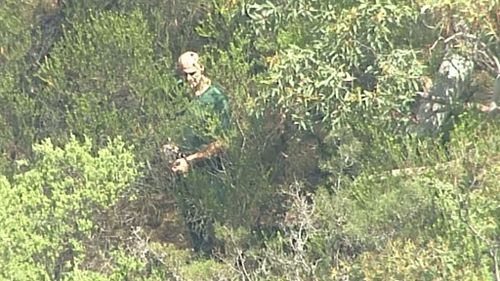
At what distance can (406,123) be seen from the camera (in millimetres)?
5453

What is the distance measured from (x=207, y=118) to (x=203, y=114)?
32 millimetres

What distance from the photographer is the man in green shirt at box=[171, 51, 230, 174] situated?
19.8 feet

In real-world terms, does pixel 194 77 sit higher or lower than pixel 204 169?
higher

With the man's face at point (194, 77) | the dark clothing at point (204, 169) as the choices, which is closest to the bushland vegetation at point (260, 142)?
the dark clothing at point (204, 169)

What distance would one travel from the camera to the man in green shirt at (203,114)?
6039mm

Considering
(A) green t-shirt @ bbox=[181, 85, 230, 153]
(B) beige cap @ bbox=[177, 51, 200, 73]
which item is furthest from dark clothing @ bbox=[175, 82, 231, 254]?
(B) beige cap @ bbox=[177, 51, 200, 73]

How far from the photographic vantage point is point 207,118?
6.06 metres

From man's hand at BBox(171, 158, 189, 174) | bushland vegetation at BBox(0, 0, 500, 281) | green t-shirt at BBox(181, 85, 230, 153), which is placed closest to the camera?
bushland vegetation at BBox(0, 0, 500, 281)

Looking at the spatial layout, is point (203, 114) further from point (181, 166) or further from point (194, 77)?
point (181, 166)

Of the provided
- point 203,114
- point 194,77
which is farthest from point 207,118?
point 194,77

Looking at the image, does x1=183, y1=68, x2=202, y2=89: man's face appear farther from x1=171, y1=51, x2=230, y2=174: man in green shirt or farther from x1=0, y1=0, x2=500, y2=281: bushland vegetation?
x1=0, y1=0, x2=500, y2=281: bushland vegetation

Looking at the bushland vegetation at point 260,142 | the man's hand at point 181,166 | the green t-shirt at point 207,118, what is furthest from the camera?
the man's hand at point 181,166

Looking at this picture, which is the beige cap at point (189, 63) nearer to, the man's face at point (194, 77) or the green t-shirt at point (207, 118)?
the man's face at point (194, 77)

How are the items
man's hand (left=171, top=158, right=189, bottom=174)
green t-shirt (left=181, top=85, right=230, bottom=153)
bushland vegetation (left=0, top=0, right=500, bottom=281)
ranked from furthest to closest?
man's hand (left=171, top=158, right=189, bottom=174)
green t-shirt (left=181, top=85, right=230, bottom=153)
bushland vegetation (left=0, top=0, right=500, bottom=281)
